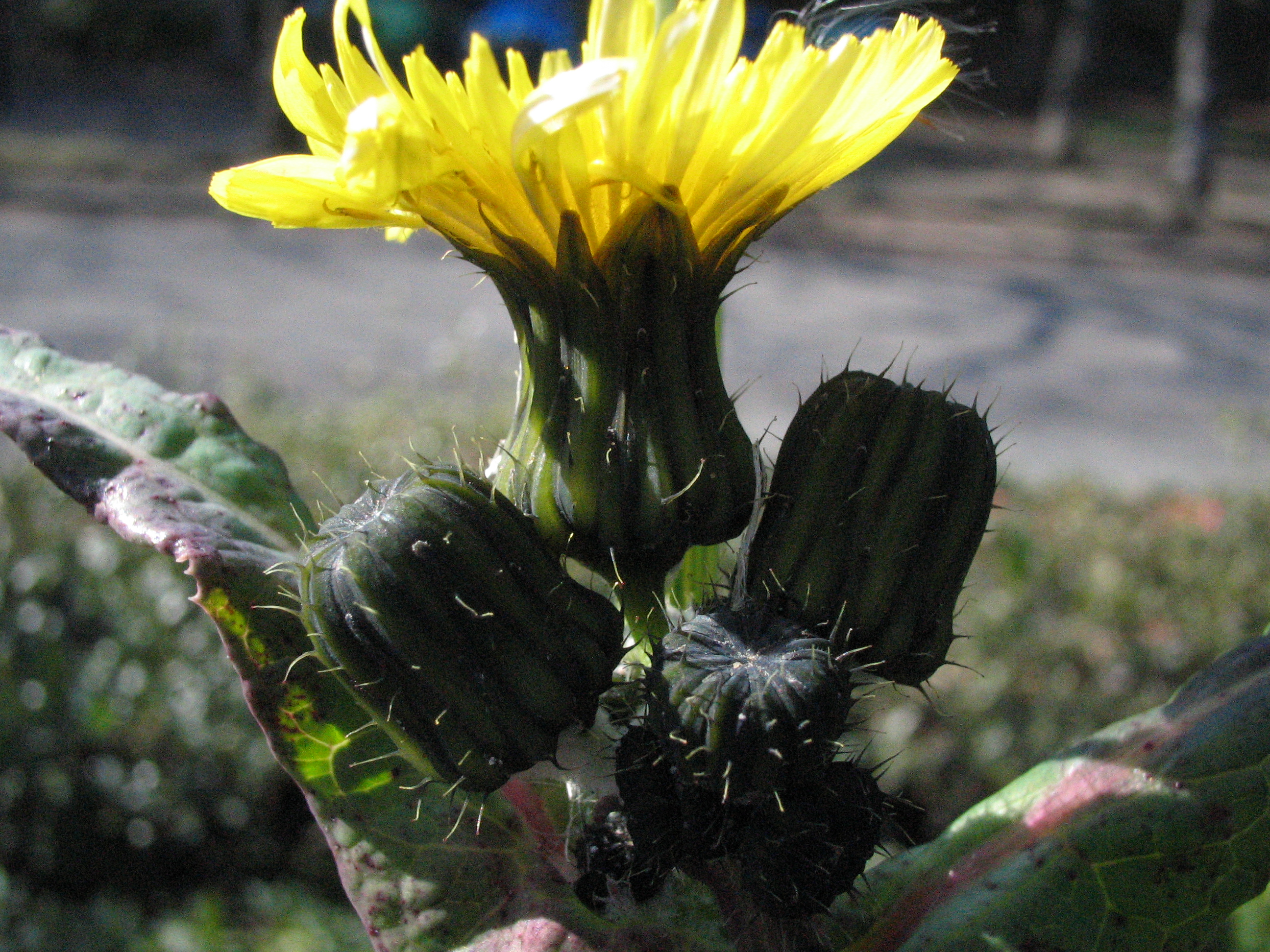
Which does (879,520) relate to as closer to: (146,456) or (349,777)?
(349,777)

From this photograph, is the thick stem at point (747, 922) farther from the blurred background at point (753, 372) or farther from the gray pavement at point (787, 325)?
the gray pavement at point (787, 325)

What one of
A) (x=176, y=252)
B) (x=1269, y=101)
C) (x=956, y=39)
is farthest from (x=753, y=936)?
(x=1269, y=101)

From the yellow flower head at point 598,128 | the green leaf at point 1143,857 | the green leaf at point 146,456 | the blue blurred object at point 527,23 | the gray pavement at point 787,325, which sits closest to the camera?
the yellow flower head at point 598,128

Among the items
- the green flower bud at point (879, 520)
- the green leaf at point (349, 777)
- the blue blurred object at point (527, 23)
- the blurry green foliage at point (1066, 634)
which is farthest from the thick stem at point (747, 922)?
the blue blurred object at point (527, 23)

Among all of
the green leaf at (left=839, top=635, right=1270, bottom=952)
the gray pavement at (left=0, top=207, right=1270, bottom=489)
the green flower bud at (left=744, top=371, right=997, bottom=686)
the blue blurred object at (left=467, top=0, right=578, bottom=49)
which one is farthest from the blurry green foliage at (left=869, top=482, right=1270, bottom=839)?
the blue blurred object at (left=467, top=0, right=578, bottom=49)

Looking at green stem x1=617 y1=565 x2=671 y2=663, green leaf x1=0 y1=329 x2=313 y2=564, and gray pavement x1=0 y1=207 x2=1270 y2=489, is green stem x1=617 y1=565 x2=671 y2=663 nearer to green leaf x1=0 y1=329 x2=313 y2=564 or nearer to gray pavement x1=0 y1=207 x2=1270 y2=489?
green leaf x1=0 y1=329 x2=313 y2=564
